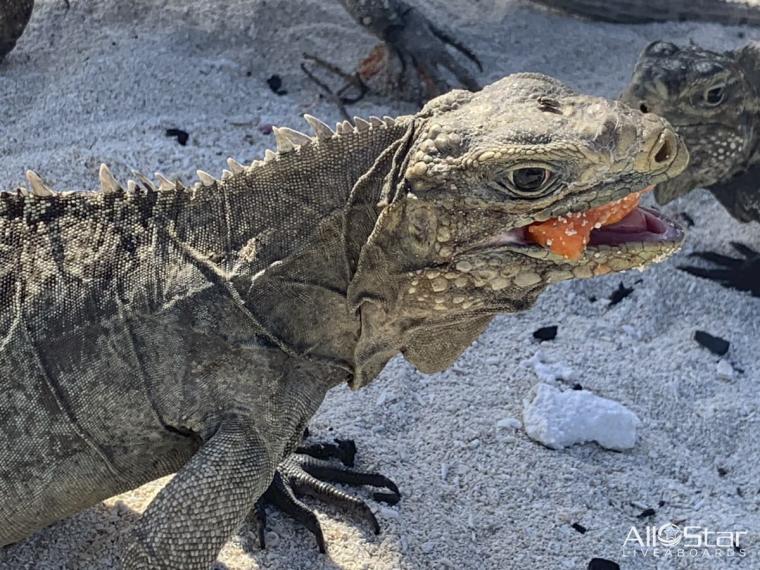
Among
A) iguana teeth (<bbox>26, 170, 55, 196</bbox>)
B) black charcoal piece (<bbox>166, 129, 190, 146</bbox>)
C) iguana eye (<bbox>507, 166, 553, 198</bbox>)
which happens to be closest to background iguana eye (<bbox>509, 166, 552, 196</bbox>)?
iguana eye (<bbox>507, 166, 553, 198</bbox>)

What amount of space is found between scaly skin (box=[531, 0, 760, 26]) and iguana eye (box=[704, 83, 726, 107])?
2.07 meters

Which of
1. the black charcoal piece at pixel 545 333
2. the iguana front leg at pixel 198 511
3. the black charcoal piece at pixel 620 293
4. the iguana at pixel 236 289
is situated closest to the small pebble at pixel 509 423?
the black charcoal piece at pixel 545 333

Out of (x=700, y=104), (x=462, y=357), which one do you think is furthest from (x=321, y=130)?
(x=700, y=104)

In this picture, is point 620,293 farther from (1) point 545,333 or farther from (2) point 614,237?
(2) point 614,237

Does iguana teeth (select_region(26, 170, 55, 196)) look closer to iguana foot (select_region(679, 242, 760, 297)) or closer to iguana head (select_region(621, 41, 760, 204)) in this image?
iguana head (select_region(621, 41, 760, 204))

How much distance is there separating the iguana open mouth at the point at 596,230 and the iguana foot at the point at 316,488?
1.13m

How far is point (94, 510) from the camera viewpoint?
3.13 metres

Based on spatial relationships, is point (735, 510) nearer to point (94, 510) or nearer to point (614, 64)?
point (94, 510)

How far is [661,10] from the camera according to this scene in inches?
271

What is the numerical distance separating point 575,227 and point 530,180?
147 mm

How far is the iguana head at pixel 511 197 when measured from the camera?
233 centimetres

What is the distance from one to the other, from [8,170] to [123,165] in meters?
0.47

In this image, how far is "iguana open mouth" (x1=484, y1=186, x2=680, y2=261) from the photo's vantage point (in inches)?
93.6

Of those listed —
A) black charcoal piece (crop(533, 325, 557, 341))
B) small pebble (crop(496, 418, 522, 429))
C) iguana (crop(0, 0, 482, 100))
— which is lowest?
black charcoal piece (crop(533, 325, 557, 341))
